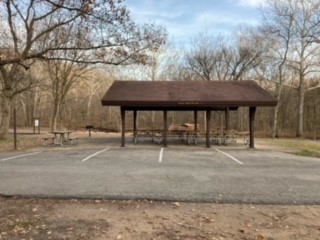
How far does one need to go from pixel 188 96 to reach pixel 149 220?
14.8m

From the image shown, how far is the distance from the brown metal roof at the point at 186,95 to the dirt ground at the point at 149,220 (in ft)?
42.1

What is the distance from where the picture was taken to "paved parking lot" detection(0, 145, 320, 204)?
8.17m

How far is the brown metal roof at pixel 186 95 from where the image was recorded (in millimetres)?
20156

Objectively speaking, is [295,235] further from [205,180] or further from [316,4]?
[316,4]

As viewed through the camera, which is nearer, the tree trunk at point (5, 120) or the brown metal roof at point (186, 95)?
the brown metal roof at point (186, 95)

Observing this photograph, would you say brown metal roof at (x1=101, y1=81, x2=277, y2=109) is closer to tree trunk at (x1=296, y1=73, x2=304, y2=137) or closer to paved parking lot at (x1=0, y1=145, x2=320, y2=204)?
paved parking lot at (x1=0, y1=145, x2=320, y2=204)

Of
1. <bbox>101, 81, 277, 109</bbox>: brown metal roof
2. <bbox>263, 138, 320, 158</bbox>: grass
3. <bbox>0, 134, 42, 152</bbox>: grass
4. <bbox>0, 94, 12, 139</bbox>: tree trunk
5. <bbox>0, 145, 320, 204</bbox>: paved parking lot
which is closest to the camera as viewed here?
<bbox>0, 145, 320, 204</bbox>: paved parking lot

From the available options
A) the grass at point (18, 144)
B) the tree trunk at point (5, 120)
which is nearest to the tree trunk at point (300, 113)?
the grass at point (18, 144)

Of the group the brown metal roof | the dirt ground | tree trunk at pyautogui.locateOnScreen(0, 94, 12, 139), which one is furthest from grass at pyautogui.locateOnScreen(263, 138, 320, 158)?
tree trunk at pyautogui.locateOnScreen(0, 94, 12, 139)

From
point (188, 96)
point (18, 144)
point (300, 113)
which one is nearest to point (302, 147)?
point (188, 96)

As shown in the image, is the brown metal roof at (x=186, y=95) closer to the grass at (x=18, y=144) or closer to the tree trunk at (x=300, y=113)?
the grass at (x=18, y=144)

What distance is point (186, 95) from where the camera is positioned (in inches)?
830

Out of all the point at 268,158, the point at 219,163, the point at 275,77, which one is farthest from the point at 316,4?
the point at 219,163

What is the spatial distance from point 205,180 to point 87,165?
4246mm
